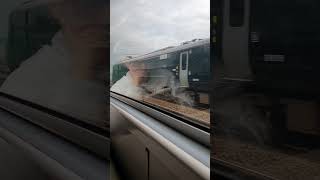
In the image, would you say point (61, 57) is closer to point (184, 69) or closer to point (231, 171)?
point (184, 69)

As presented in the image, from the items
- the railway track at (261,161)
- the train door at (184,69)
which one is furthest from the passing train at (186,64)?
the railway track at (261,161)

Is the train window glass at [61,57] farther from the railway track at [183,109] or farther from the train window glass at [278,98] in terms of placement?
the train window glass at [278,98]

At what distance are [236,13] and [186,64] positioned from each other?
21 centimetres

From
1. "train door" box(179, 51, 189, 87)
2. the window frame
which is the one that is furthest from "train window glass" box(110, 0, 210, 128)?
the window frame

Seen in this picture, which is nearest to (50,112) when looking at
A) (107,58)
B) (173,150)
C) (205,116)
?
(107,58)

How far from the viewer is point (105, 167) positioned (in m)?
1.38

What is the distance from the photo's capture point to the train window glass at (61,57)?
140 cm

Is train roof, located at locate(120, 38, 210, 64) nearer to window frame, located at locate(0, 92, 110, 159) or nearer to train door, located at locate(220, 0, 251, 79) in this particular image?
train door, located at locate(220, 0, 251, 79)

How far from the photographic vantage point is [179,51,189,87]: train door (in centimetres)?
108

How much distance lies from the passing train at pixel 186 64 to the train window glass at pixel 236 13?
85mm

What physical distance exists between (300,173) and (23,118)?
1695 mm

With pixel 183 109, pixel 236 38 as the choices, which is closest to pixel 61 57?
pixel 183 109

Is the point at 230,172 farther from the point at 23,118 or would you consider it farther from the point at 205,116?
the point at 23,118

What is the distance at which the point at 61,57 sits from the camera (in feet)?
5.38
